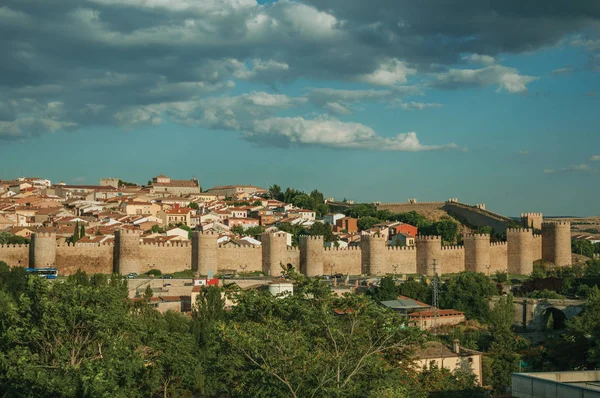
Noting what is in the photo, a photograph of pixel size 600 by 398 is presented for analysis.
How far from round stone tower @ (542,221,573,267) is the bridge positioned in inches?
361

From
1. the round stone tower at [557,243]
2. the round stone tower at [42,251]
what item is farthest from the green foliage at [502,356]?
the round stone tower at [42,251]

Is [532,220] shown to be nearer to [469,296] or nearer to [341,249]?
[341,249]

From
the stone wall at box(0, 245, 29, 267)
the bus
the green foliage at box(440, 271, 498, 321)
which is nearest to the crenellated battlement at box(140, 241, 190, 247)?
the bus

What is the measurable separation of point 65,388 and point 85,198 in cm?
6084

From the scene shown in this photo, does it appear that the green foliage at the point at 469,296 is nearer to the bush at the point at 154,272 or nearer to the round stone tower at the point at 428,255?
the round stone tower at the point at 428,255

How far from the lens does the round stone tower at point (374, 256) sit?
136ft

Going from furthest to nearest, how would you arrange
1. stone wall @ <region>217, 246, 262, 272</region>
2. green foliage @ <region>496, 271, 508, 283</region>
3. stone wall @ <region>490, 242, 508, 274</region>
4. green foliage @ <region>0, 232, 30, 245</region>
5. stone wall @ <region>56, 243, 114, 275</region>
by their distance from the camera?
1. green foliage @ <region>0, 232, 30, 245</region>
2. stone wall @ <region>490, 242, 508, 274</region>
3. green foliage @ <region>496, 271, 508, 283</region>
4. stone wall @ <region>217, 246, 262, 272</region>
5. stone wall @ <region>56, 243, 114, 275</region>

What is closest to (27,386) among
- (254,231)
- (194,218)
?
(254,231)

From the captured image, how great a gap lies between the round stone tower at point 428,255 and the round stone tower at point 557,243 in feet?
19.2

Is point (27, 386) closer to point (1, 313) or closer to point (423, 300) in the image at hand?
point (1, 313)

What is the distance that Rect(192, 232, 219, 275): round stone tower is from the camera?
127 ft

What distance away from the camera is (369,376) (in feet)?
43.9

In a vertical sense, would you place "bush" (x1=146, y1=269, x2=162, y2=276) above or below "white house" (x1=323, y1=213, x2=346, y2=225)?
below

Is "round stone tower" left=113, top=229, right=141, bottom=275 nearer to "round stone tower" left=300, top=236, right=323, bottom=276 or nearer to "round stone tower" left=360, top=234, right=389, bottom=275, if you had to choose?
"round stone tower" left=300, top=236, right=323, bottom=276
